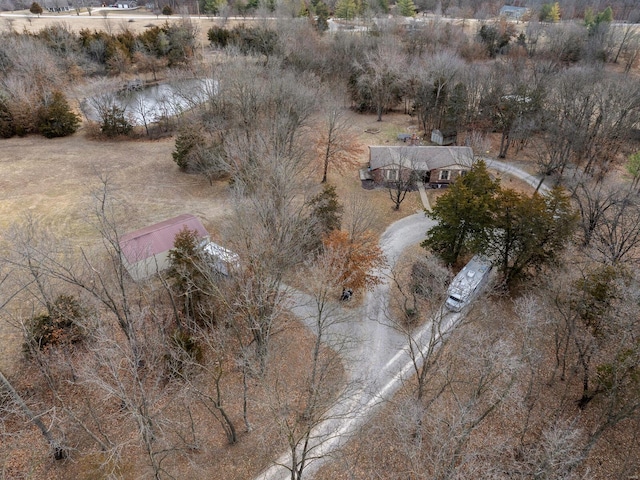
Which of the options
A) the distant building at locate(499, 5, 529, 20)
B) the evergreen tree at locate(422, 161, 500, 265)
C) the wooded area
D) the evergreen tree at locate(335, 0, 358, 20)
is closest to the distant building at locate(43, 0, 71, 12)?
the wooded area

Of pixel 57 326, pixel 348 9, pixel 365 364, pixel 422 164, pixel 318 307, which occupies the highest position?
pixel 348 9

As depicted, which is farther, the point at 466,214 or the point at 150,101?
the point at 150,101

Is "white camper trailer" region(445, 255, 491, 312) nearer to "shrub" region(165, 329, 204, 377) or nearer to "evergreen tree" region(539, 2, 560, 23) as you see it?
"shrub" region(165, 329, 204, 377)

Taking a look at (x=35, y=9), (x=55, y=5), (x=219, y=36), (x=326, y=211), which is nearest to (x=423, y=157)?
(x=326, y=211)

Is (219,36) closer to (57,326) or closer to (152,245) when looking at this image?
(152,245)

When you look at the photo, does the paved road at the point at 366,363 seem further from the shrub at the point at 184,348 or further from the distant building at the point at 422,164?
the distant building at the point at 422,164

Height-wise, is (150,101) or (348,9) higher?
(348,9)

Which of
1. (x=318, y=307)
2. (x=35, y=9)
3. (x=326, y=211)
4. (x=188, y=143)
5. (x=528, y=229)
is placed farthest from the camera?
(x=35, y=9)

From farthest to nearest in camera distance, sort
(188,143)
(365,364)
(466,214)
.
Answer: (188,143) < (466,214) < (365,364)

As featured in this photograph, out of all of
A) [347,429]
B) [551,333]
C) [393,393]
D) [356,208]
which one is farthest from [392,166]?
[347,429]
